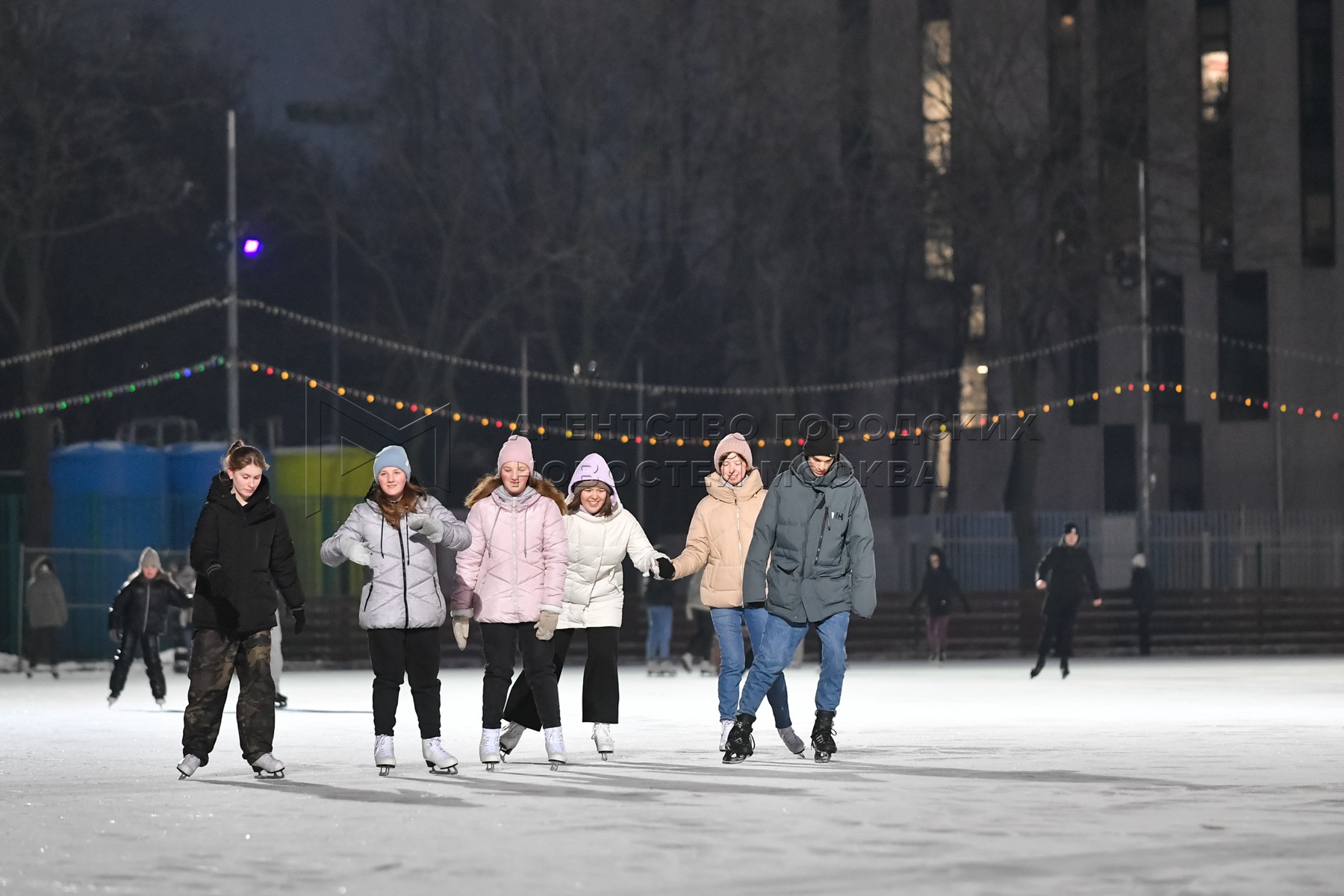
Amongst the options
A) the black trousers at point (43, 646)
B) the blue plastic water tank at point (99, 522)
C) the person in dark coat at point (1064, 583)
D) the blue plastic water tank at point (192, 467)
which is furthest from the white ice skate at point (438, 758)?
the blue plastic water tank at point (192, 467)

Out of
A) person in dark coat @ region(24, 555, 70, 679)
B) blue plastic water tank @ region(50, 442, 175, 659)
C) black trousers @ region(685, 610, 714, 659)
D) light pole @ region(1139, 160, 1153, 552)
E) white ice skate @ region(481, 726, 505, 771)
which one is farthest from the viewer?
light pole @ region(1139, 160, 1153, 552)

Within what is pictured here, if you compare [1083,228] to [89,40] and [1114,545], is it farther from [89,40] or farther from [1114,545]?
[89,40]

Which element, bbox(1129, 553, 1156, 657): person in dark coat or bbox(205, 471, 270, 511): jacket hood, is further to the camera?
bbox(1129, 553, 1156, 657): person in dark coat

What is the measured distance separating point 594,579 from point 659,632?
51.8 feet

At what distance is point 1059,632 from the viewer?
25.9 metres

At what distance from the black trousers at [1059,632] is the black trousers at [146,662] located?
955cm

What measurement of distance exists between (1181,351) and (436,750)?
43.3 metres

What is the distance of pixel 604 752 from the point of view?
13320 millimetres

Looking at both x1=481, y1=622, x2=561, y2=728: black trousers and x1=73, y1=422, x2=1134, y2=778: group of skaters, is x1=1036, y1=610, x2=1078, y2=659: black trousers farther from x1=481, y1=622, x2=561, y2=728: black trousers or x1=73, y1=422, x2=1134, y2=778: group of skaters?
x1=481, y1=622, x2=561, y2=728: black trousers

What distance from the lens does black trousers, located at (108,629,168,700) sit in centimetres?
2112

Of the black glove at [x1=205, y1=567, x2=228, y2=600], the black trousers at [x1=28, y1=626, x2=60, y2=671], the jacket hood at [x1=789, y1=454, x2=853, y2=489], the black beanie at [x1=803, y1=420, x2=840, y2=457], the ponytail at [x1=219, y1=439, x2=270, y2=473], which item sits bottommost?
the black trousers at [x1=28, y1=626, x2=60, y2=671]

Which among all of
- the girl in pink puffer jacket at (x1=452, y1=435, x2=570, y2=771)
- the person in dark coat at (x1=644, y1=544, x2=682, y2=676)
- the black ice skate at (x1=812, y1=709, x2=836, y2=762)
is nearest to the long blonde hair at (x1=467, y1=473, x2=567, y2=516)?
the girl in pink puffer jacket at (x1=452, y1=435, x2=570, y2=771)

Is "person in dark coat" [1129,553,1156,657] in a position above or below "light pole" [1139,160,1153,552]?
below

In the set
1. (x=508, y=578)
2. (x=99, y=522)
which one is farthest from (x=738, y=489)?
(x=99, y=522)
